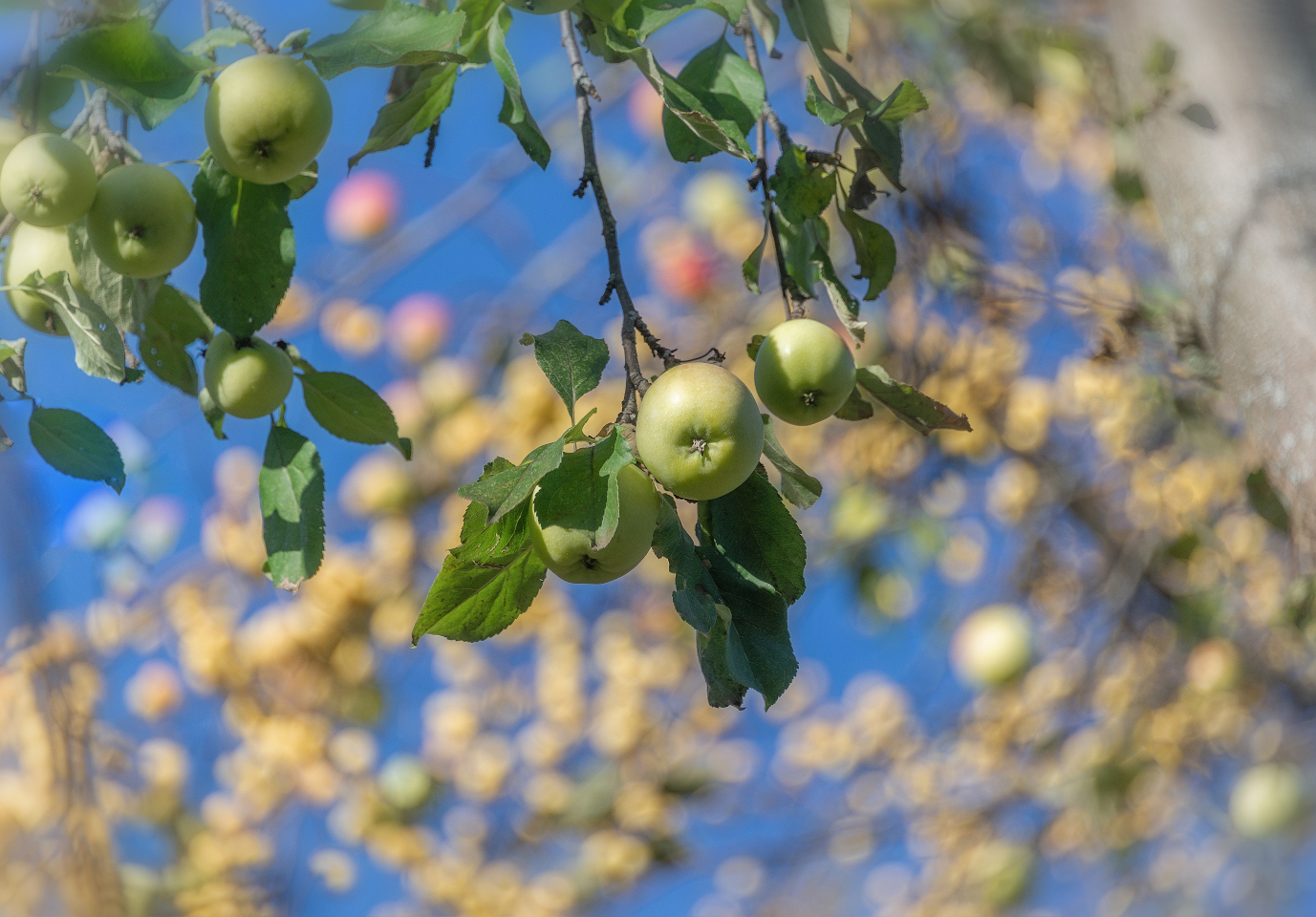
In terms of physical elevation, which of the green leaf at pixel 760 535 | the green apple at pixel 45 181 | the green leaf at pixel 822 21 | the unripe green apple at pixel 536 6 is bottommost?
the green leaf at pixel 760 535

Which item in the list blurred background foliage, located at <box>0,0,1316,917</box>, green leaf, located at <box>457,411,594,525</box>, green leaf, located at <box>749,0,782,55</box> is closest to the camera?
green leaf, located at <box>457,411,594,525</box>

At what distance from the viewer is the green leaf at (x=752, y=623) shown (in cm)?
44

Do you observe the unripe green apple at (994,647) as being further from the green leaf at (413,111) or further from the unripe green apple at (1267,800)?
the green leaf at (413,111)

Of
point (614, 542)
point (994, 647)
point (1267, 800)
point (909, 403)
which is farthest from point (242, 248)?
point (1267, 800)

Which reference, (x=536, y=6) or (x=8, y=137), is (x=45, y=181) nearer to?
(x=8, y=137)

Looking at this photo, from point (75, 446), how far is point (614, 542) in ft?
1.08

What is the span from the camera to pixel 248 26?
21.5 inches

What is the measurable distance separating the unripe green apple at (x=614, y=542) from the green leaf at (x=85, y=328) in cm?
26

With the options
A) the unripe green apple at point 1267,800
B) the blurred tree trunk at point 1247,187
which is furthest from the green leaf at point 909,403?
the unripe green apple at point 1267,800

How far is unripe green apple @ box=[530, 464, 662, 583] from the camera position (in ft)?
1.42

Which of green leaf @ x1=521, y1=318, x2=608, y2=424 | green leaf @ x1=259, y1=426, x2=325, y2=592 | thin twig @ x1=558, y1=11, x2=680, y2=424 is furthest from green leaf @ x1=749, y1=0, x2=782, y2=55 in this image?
green leaf @ x1=259, y1=426, x2=325, y2=592

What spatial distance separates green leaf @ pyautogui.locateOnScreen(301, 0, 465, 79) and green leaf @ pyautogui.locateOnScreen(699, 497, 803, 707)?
26 centimetres

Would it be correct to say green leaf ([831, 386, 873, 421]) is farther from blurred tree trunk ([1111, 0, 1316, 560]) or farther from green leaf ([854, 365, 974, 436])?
blurred tree trunk ([1111, 0, 1316, 560])

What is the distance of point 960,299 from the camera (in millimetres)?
1428
